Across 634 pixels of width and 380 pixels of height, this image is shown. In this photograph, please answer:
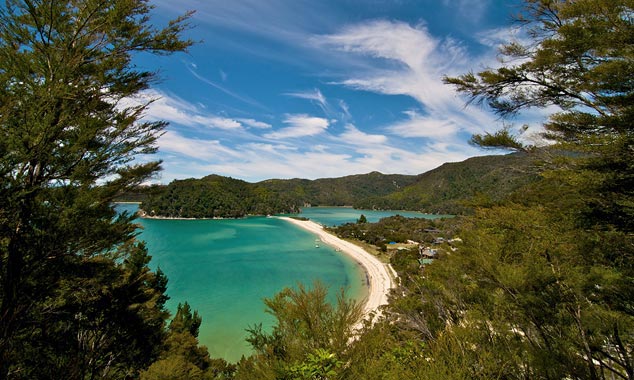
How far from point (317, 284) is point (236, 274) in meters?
27.8

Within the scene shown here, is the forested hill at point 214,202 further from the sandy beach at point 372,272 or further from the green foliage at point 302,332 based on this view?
the green foliage at point 302,332

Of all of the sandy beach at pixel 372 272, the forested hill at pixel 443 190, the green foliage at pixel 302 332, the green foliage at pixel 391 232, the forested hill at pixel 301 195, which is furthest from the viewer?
the forested hill at pixel 443 190

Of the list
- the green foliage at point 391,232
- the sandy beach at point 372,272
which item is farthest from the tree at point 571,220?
the green foliage at point 391,232

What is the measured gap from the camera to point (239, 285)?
89.8 feet

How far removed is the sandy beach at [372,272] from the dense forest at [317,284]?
13.5 ft

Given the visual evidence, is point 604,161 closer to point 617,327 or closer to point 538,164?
point 538,164

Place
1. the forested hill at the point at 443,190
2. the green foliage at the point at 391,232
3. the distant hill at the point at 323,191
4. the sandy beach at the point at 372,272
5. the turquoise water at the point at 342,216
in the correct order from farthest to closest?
the distant hill at the point at 323,191
the forested hill at the point at 443,190
the turquoise water at the point at 342,216
the green foliage at the point at 391,232
the sandy beach at the point at 372,272

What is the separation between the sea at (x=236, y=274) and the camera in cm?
1836

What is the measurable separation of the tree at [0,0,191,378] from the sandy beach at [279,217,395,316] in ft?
25.6

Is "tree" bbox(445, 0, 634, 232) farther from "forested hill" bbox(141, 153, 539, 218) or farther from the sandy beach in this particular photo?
"forested hill" bbox(141, 153, 539, 218)

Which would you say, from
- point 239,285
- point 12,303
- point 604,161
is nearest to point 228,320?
point 239,285

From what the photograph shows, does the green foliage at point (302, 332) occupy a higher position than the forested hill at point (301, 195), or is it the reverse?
the forested hill at point (301, 195)

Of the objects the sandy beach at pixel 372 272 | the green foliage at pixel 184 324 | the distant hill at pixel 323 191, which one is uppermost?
the distant hill at pixel 323 191

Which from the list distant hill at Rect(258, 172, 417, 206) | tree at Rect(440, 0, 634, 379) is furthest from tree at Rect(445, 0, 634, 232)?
distant hill at Rect(258, 172, 417, 206)
